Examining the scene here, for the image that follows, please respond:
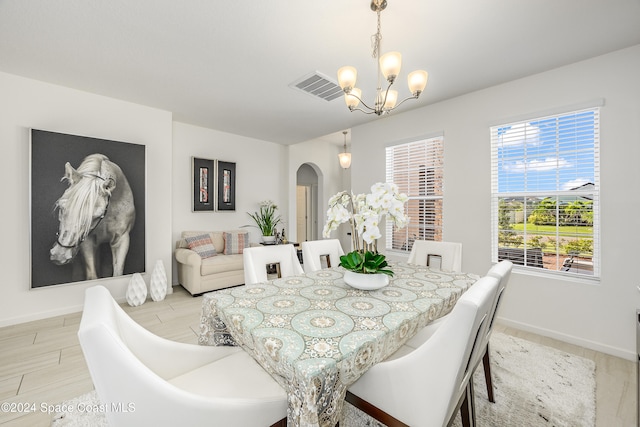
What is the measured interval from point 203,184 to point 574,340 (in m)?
5.13

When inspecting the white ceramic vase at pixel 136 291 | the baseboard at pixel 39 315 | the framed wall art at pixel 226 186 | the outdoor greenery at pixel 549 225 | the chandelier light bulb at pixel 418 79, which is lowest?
the baseboard at pixel 39 315

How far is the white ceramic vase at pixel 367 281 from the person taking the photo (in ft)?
4.91

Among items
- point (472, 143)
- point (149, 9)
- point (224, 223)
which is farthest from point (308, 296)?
point (224, 223)

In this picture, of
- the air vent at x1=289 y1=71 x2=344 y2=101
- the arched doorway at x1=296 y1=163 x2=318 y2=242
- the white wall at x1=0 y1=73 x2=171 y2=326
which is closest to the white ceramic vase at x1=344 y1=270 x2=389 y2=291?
the air vent at x1=289 y1=71 x2=344 y2=101

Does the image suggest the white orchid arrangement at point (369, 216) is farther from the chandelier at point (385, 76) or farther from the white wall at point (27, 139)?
the white wall at point (27, 139)

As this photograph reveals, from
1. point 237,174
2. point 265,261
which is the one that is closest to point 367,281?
point 265,261

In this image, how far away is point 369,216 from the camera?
4.78 feet

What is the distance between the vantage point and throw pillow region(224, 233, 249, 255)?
14.4 ft

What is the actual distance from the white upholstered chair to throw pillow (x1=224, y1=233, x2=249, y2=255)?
329cm

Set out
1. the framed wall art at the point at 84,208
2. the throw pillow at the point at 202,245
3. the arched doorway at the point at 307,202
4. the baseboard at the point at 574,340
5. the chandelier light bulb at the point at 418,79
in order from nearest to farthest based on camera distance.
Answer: the chandelier light bulb at the point at 418,79 → the baseboard at the point at 574,340 → the framed wall art at the point at 84,208 → the throw pillow at the point at 202,245 → the arched doorway at the point at 307,202

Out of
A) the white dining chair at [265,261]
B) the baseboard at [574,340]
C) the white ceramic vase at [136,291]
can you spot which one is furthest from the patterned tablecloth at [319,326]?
the white ceramic vase at [136,291]

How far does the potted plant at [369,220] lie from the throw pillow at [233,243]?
323 cm

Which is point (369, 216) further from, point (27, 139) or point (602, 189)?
point (27, 139)

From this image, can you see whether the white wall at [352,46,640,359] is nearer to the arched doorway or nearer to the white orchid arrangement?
the white orchid arrangement
